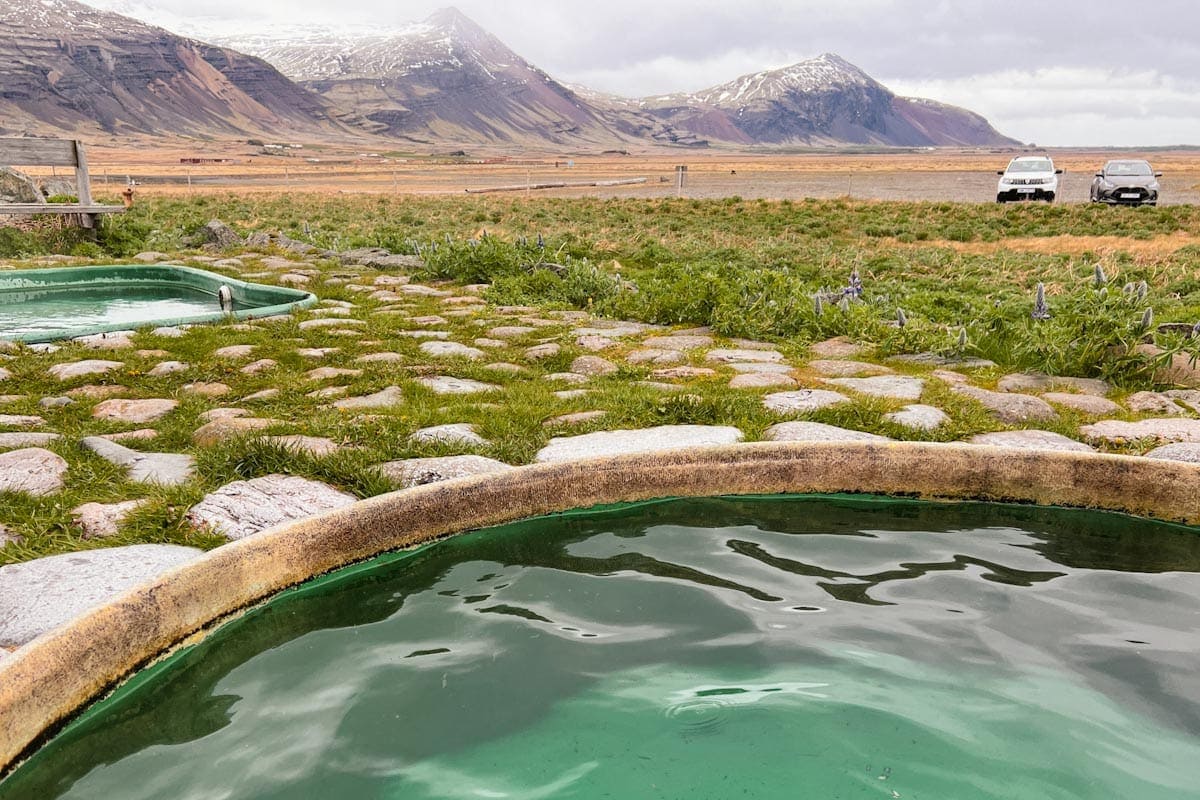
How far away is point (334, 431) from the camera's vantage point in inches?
157

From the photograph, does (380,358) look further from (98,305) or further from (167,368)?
(98,305)

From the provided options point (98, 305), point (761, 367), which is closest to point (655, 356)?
point (761, 367)

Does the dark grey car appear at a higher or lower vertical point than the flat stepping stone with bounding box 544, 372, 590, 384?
higher

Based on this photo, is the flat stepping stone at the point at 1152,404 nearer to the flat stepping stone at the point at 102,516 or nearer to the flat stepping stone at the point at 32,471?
the flat stepping stone at the point at 102,516

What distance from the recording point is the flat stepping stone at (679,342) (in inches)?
253

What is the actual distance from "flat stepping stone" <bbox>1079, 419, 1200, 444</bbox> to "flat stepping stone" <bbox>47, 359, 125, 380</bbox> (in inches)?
231

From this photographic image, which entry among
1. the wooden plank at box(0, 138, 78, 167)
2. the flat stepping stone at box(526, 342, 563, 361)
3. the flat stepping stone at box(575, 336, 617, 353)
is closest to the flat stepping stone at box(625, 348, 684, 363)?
the flat stepping stone at box(575, 336, 617, 353)

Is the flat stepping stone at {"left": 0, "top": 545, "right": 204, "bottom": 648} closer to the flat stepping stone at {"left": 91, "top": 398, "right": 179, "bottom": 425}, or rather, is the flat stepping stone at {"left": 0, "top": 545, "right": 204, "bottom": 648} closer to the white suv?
the flat stepping stone at {"left": 91, "top": 398, "right": 179, "bottom": 425}

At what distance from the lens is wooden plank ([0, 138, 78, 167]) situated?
13.0 metres

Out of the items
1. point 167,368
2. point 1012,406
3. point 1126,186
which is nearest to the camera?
point 1012,406

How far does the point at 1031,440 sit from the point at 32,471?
176 inches

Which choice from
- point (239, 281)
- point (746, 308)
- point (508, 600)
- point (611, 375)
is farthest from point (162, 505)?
point (239, 281)

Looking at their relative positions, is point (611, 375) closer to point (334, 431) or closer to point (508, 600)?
point (334, 431)

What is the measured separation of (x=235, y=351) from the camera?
19.9 feet
